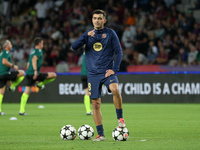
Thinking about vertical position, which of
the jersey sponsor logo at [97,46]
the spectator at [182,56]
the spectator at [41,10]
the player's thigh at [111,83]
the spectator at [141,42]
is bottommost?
the player's thigh at [111,83]

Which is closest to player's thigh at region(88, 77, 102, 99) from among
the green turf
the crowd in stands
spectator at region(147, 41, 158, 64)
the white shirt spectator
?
the green turf

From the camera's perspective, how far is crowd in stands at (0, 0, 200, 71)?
2280 centimetres

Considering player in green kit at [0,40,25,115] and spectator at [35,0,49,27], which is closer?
player in green kit at [0,40,25,115]

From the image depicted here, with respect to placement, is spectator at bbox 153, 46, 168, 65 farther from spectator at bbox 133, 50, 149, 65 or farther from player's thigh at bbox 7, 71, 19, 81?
player's thigh at bbox 7, 71, 19, 81

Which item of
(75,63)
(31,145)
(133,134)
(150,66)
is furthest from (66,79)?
(31,145)

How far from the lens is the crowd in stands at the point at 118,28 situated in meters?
22.8

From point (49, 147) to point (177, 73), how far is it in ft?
45.1

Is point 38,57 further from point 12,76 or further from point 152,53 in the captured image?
point 152,53

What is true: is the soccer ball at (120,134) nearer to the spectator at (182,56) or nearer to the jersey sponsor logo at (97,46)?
the jersey sponsor logo at (97,46)

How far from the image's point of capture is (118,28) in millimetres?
25031

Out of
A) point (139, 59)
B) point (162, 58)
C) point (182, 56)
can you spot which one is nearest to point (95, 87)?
point (182, 56)

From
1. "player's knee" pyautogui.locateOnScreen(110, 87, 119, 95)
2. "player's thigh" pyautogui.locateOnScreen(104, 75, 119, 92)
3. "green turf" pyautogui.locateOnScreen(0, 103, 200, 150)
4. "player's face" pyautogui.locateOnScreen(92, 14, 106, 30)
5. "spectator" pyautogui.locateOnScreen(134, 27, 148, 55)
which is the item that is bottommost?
"green turf" pyautogui.locateOnScreen(0, 103, 200, 150)

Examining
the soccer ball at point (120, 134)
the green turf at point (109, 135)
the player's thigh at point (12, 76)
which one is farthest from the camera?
the player's thigh at point (12, 76)

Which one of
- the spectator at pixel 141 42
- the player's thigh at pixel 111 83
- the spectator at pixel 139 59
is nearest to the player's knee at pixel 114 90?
the player's thigh at pixel 111 83
